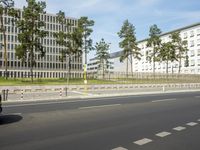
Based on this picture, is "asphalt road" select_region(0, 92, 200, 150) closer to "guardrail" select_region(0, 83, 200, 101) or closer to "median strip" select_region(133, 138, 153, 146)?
"median strip" select_region(133, 138, 153, 146)

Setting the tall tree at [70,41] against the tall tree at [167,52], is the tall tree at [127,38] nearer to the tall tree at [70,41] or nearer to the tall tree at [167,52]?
the tall tree at [167,52]

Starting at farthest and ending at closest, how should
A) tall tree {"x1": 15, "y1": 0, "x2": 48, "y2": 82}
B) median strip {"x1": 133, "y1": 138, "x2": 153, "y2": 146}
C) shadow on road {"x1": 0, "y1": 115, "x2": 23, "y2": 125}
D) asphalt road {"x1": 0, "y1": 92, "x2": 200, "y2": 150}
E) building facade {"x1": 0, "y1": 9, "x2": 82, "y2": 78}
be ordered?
building facade {"x1": 0, "y1": 9, "x2": 82, "y2": 78} → tall tree {"x1": 15, "y1": 0, "x2": 48, "y2": 82} → shadow on road {"x1": 0, "y1": 115, "x2": 23, "y2": 125} → median strip {"x1": 133, "y1": 138, "x2": 153, "y2": 146} → asphalt road {"x1": 0, "y1": 92, "x2": 200, "y2": 150}

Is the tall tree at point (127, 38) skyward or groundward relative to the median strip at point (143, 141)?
skyward

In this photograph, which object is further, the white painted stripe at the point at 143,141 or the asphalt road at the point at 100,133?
the white painted stripe at the point at 143,141

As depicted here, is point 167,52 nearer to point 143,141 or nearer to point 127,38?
point 127,38

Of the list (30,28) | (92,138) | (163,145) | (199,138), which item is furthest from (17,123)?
(30,28)

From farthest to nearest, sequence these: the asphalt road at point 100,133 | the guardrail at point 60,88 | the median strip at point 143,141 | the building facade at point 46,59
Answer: the building facade at point 46,59 < the guardrail at point 60,88 < the median strip at point 143,141 < the asphalt road at point 100,133

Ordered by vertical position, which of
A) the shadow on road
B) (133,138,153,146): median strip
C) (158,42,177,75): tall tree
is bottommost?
(133,138,153,146): median strip

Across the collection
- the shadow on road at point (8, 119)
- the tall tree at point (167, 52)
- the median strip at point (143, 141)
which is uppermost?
the tall tree at point (167, 52)

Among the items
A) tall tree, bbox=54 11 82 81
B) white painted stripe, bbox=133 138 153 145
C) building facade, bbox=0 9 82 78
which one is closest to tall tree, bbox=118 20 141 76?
tall tree, bbox=54 11 82 81

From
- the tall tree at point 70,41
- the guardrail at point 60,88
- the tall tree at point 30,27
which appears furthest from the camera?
the tall tree at point 70,41

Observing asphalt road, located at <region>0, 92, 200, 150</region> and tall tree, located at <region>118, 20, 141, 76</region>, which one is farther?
tall tree, located at <region>118, 20, 141, 76</region>

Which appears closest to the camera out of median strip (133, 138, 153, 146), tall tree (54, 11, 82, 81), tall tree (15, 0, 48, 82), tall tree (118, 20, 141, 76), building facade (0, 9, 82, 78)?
median strip (133, 138, 153, 146)

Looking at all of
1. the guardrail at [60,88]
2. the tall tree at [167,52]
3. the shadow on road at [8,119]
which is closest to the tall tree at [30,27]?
the guardrail at [60,88]
